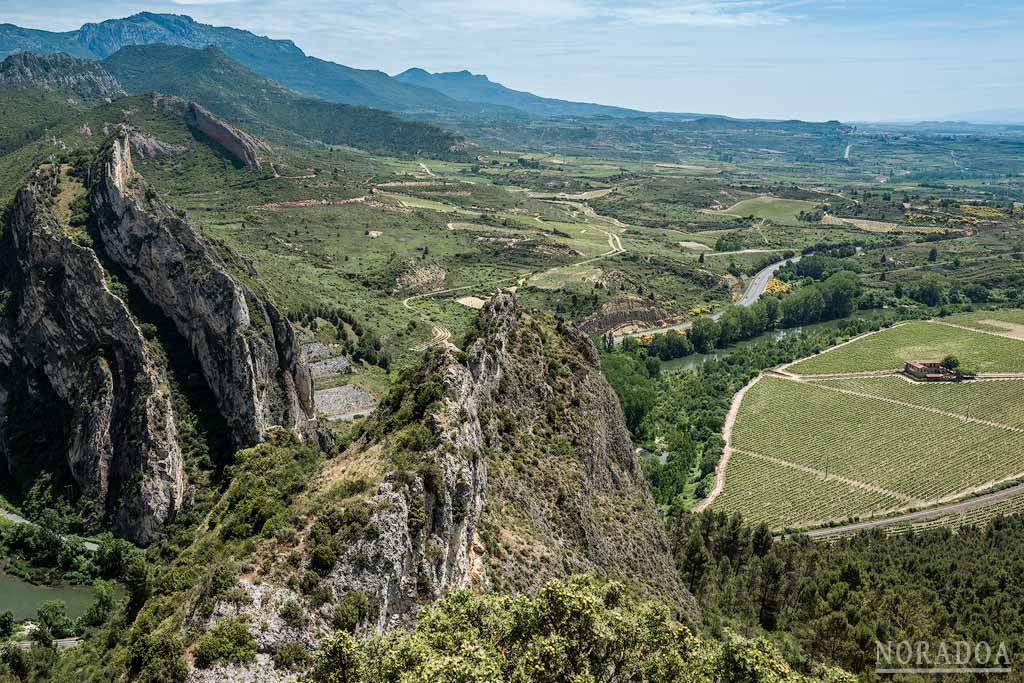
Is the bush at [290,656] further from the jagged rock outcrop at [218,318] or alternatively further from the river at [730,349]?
the river at [730,349]

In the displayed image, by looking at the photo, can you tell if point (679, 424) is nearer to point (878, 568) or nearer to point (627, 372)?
point (627, 372)

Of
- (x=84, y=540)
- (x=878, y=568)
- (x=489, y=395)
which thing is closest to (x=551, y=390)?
(x=489, y=395)

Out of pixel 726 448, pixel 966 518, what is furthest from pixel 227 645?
pixel 726 448

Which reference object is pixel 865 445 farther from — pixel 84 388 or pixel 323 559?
pixel 84 388

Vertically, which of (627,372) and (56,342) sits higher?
(56,342)

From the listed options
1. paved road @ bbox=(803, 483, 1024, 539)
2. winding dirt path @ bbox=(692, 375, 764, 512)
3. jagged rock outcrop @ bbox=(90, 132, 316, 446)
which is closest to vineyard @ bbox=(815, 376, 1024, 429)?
winding dirt path @ bbox=(692, 375, 764, 512)
